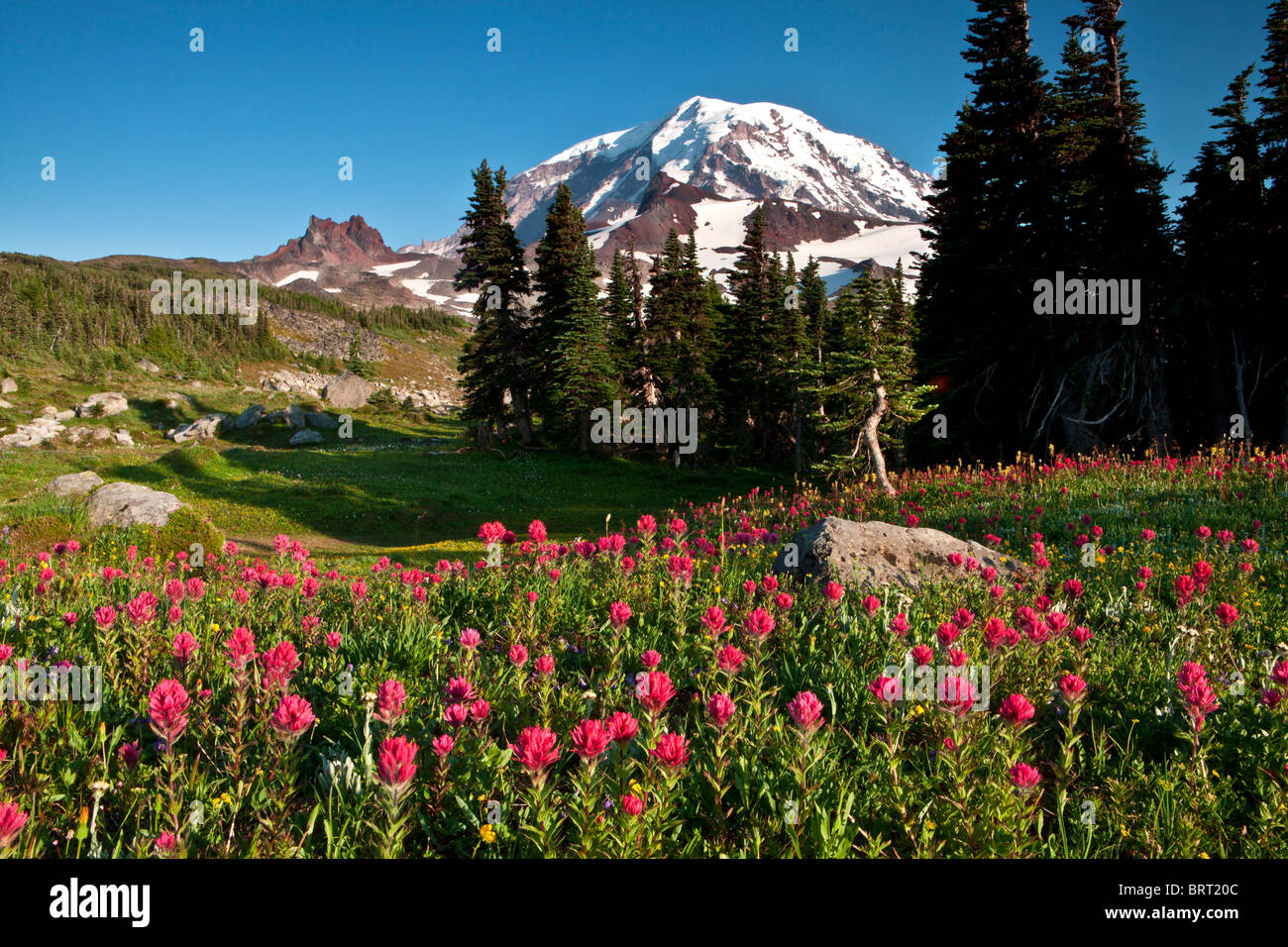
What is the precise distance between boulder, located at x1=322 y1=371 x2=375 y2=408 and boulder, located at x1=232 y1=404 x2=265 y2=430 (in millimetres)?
13849

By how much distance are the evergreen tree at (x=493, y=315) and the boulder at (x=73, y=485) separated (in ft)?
→ 78.5

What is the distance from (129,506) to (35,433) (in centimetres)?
3202

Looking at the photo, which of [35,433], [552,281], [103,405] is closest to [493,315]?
[552,281]

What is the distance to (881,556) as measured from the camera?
276 inches

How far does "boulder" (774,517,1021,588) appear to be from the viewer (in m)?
6.54

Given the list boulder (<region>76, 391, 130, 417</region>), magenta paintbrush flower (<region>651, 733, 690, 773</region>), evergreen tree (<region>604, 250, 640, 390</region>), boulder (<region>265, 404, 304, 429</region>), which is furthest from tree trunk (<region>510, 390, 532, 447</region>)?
magenta paintbrush flower (<region>651, 733, 690, 773</region>)

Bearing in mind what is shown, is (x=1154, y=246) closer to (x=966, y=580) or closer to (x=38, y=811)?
(x=966, y=580)

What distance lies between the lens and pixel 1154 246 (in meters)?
21.7

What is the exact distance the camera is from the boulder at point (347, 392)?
6116 cm

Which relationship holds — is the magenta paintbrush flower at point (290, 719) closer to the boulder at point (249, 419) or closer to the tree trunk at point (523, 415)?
the tree trunk at point (523, 415)

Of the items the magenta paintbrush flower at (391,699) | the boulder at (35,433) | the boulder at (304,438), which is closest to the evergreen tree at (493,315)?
the boulder at (304,438)
